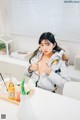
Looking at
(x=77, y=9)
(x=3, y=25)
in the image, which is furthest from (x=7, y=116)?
(x=3, y=25)

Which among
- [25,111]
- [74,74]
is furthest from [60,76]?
[25,111]

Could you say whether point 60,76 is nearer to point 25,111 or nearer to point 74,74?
point 74,74

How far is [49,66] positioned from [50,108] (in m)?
0.51

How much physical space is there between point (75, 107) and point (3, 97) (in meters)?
0.52

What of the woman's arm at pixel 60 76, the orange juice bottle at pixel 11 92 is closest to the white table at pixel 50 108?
the orange juice bottle at pixel 11 92

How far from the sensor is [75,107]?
50.0 inches

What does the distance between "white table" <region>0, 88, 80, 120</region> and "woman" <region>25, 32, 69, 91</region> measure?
255 millimetres

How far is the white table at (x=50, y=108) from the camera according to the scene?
3.82 feet

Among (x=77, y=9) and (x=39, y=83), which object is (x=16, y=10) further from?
(x=39, y=83)

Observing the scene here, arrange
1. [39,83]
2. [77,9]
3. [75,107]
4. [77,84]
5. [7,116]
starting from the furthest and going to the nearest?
[77,9], [39,83], [77,84], [75,107], [7,116]

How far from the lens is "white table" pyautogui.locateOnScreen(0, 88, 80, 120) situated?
1166 mm

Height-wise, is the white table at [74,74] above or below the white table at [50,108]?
below

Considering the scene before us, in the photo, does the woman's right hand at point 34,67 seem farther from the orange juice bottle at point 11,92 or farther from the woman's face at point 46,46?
the orange juice bottle at point 11,92

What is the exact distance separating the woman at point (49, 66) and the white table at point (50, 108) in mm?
255
